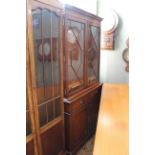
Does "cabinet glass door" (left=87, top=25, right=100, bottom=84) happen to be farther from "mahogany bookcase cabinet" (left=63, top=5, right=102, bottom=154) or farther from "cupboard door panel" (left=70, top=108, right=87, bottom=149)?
"cupboard door panel" (left=70, top=108, right=87, bottom=149)

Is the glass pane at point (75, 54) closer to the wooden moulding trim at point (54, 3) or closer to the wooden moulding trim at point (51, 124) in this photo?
the wooden moulding trim at point (54, 3)

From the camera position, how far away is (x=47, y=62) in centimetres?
162

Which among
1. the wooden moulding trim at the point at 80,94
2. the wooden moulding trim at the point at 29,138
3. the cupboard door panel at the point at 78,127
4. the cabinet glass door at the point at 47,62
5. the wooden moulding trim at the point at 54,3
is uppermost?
the wooden moulding trim at the point at 54,3

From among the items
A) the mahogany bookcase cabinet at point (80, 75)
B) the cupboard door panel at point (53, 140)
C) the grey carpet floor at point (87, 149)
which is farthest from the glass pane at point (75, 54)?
the grey carpet floor at point (87, 149)

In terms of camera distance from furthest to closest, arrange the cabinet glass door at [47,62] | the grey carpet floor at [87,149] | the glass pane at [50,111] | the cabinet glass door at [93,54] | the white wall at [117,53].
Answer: the white wall at [117,53]
the cabinet glass door at [93,54]
the grey carpet floor at [87,149]
the glass pane at [50,111]
the cabinet glass door at [47,62]

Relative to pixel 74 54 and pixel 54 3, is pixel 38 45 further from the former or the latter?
pixel 74 54

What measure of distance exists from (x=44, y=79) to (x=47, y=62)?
16 cm

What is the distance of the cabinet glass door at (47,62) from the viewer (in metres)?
1.49

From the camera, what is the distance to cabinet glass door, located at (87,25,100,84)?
2.48m

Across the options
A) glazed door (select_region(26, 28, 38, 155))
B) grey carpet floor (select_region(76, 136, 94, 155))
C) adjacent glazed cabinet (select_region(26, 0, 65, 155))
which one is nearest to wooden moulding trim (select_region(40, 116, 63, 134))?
adjacent glazed cabinet (select_region(26, 0, 65, 155))

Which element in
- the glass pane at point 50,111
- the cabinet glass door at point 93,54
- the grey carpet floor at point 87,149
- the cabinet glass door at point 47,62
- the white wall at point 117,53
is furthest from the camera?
the white wall at point 117,53

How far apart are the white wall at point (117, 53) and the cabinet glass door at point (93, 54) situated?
0.53m

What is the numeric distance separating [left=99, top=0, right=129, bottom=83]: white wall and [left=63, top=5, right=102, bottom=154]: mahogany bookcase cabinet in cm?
54
